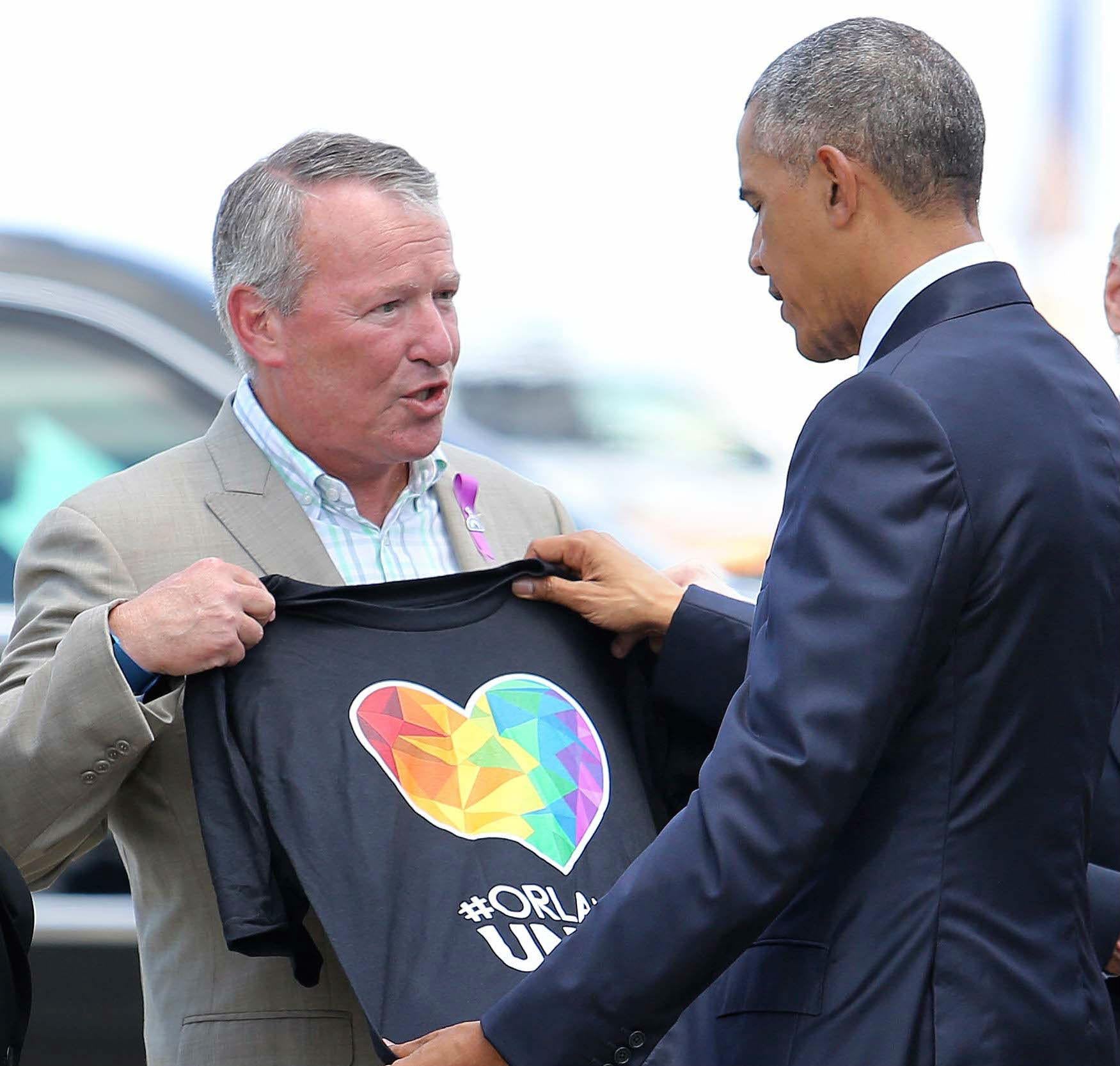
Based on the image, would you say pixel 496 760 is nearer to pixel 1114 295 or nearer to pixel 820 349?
pixel 820 349

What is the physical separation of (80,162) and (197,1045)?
72.2 inches

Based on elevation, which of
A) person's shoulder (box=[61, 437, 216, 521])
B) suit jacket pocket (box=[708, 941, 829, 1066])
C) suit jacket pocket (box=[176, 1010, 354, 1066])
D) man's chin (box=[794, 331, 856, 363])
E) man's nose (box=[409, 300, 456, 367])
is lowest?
suit jacket pocket (box=[176, 1010, 354, 1066])

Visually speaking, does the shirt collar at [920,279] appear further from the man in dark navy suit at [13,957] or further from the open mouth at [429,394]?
the man in dark navy suit at [13,957]

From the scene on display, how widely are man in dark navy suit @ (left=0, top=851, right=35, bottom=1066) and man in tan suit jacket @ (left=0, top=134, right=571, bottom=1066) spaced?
0.11 m

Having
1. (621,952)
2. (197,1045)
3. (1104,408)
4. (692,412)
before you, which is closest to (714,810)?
(621,952)

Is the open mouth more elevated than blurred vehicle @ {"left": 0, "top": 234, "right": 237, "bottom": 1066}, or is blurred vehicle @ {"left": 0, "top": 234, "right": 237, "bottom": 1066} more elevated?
the open mouth

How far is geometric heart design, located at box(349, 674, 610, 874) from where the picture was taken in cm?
200

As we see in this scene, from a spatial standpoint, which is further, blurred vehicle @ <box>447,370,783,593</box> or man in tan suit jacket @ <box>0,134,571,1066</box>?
blurred vehicle @ <box>447,370,783,593</box>

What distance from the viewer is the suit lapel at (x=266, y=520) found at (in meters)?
2.21

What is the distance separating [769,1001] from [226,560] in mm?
1012

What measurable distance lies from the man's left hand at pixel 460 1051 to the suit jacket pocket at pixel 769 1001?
0.75 ft

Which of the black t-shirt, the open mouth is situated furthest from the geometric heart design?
the open mouth

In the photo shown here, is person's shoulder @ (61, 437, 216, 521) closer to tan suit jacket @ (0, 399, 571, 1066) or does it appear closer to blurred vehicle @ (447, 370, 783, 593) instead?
tan suit jacket @ (0, 399, 571, 1066)

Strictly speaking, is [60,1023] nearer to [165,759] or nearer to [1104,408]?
[165,759]
